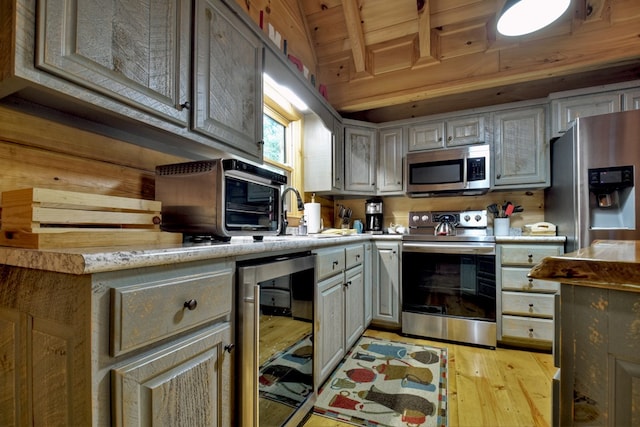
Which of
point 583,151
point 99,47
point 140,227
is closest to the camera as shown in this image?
point 99,47

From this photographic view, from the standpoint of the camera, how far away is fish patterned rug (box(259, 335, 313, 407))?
3.62ft

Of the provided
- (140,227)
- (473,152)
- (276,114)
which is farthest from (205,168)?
(473,152)

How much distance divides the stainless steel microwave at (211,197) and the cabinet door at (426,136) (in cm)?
215

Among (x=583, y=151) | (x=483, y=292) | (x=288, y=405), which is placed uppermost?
(x=583, y=151)

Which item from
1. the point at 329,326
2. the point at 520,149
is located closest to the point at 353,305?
the point at 329,326

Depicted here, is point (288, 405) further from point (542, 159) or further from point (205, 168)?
point (542, 159)

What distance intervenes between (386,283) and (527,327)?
3.68 ft

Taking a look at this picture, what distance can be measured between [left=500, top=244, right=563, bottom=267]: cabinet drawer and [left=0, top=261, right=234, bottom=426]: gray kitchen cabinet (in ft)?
7.65

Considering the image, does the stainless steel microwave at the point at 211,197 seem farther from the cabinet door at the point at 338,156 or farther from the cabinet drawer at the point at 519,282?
Answer: the cabinet drawer at the point at 519,282

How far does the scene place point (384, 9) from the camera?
109 inches

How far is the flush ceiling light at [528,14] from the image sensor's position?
1.46 m

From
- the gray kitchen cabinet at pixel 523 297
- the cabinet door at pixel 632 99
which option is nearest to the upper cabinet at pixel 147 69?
the gray kitchen cabinet at pixel 523 297

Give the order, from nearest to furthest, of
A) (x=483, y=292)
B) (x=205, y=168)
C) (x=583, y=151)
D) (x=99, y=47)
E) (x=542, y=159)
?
(x=99, y=47) < (x=205, y=168) < (x=583, y=151) < (x=483, y=292) < (x=542, y=159)

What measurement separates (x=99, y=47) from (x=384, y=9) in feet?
8.90
